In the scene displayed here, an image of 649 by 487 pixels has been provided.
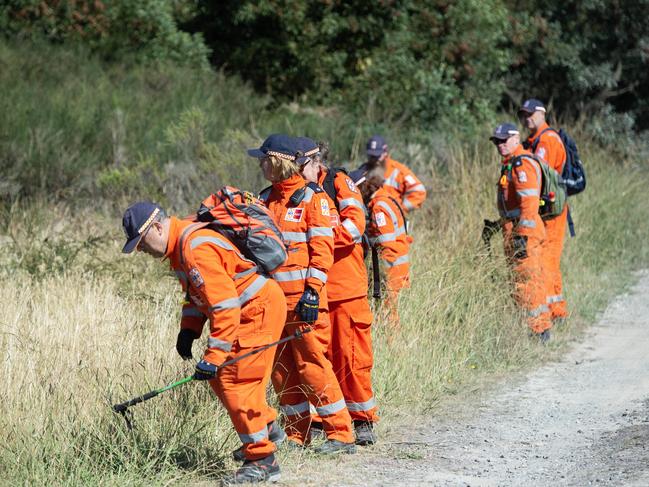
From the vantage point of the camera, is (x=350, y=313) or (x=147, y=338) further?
(x=147, y=338)

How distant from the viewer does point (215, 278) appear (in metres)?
5.55

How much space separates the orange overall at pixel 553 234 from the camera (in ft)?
33.9

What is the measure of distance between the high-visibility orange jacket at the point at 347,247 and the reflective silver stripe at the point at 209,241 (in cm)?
126

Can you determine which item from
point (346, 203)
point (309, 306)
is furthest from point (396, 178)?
point (309, 306)

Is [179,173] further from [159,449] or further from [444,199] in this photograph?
[159,449]

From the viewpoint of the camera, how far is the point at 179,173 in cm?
1298

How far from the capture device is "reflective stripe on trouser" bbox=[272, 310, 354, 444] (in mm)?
6543

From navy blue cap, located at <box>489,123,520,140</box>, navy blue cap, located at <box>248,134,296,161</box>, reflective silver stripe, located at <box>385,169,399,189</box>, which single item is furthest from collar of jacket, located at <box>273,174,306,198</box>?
reflective silver stripe, located at <box>385,169,399,189</box>

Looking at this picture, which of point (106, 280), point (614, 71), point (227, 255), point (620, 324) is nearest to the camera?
point (227, 255)

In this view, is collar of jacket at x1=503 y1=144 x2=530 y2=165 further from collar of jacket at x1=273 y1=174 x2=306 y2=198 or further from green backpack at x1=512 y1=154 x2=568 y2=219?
collar of jacket at x1=273 y1=174 x2=306 y2=198

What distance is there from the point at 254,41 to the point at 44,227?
8.89 m

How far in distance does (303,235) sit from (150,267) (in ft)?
12.0

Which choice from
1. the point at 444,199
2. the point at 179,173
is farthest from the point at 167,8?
the point at 444,199

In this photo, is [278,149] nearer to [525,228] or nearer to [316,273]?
[316,273]
